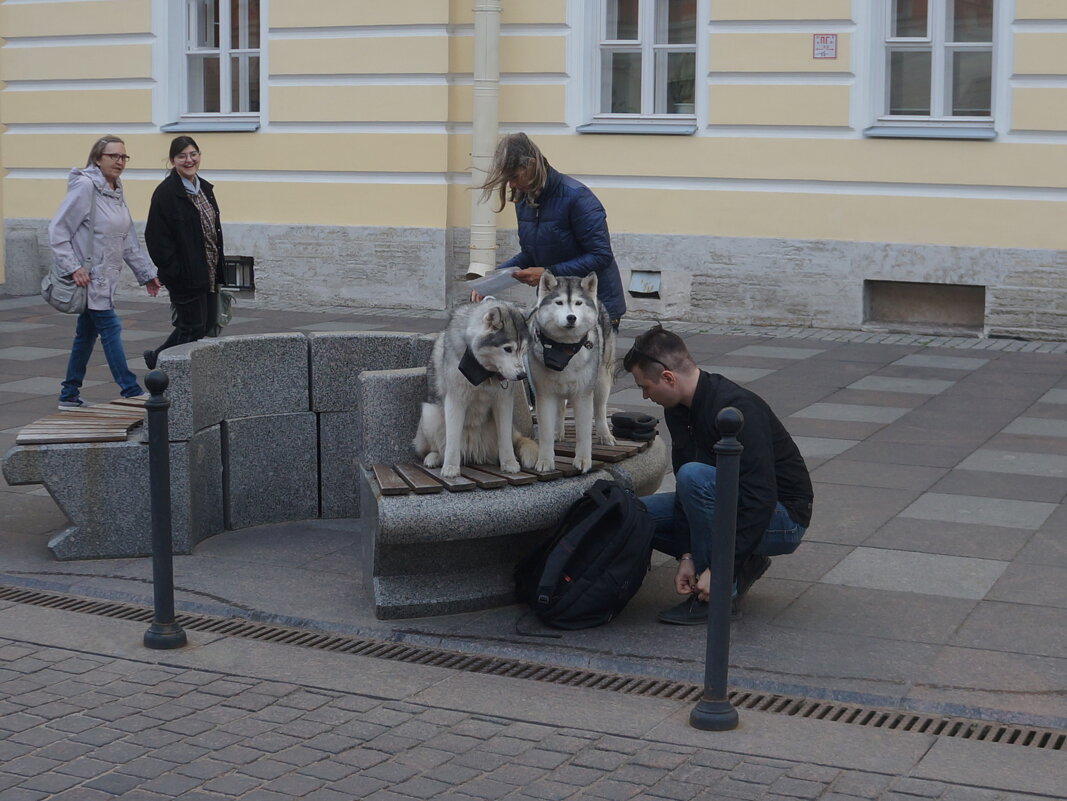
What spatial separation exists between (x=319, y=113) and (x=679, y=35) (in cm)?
386

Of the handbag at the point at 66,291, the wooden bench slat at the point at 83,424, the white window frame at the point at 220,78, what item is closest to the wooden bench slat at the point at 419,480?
the wooden bench slat at the point at 83,424

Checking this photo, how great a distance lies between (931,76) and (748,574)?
897 cm

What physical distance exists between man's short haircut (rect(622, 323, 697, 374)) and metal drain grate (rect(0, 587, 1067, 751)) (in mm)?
1185

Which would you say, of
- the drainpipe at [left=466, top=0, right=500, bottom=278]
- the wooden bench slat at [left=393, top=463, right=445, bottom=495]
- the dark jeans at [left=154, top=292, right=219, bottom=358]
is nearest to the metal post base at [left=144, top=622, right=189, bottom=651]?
the wooden bench slat at [left=393, top=463, right=445, bottom=495]

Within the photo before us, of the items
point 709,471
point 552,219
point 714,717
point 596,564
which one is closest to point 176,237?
point 552,219

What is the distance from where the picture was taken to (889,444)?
9.18m

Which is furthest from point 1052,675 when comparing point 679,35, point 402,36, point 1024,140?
point 402,36

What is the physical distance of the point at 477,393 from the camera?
608 cm

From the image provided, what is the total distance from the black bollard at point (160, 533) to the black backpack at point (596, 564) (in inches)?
55.0

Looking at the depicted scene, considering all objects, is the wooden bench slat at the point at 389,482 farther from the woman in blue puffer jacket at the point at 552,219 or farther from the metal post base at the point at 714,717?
the metal post base at the point at 714,717

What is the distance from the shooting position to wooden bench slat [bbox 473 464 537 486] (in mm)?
6000

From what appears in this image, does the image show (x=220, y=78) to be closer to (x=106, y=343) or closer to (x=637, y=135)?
(x=637, y=135)

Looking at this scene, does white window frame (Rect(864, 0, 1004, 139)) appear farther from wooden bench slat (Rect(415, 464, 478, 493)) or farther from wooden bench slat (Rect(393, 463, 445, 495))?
wooden bench slat (Rect(415, 464, 478, 493))

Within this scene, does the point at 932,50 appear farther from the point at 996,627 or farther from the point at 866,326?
the point at 996,627
